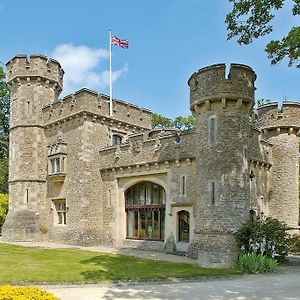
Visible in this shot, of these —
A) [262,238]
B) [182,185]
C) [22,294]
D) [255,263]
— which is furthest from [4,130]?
[22,294]

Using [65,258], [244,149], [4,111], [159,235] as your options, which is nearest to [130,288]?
[65,258]

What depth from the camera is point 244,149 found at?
604 inches

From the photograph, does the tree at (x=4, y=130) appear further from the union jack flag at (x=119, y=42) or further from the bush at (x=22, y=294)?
the bush at (x=22, y=294)

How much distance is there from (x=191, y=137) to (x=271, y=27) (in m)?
6.58

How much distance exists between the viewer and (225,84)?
49.8ft

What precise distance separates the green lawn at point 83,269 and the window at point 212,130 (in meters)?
4.77

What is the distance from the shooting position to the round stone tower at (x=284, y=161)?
818 inches

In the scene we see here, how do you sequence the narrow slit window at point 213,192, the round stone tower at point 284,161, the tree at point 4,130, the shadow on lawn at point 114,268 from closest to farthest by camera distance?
1. the shadow on lawn at point 114,268
2. the narrow slit window at point 213,192
3. the round stone tower at point 284,161
4. the tree at point 4,130

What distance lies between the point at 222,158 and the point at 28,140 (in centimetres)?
1400

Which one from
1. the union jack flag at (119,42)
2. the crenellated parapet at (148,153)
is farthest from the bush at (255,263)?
the union jack flag at (119,42)

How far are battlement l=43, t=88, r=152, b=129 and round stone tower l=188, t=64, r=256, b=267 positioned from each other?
826 cm

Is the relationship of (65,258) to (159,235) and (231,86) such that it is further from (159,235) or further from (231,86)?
(231,86)

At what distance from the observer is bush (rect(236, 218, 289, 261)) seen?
557 inches

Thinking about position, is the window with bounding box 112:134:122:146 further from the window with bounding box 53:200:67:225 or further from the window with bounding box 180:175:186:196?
the window with bounding box 180:175:186:196
